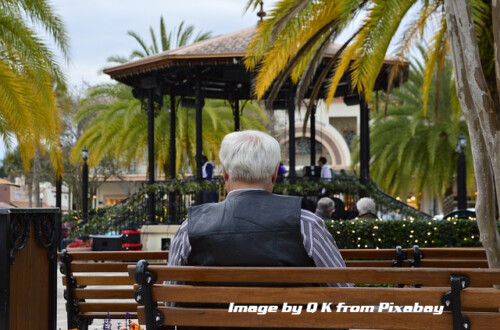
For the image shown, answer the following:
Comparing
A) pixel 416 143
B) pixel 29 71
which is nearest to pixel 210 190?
pixel 29 71

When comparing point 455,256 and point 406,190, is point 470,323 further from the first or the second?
point 406,190

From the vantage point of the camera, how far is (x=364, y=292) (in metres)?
3.47

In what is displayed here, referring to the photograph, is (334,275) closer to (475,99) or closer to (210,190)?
(475,99)

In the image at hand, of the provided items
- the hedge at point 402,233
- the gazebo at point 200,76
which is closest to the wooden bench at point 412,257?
the hedge at point 402,233

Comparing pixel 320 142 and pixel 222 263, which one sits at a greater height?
pixel 320 142

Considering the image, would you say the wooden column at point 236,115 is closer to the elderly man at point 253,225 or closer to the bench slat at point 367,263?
the bench slat at point 367,263

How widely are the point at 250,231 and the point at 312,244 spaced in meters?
0.28

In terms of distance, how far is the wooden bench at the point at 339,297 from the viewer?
3.45 m

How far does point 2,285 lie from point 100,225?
18515 millimetres

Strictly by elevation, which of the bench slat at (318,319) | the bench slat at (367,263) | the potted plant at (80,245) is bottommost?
the potted plant at (80,245)

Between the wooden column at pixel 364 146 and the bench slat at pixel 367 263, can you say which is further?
the wooden column at pixel 364 146

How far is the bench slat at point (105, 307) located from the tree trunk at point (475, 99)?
2.86m

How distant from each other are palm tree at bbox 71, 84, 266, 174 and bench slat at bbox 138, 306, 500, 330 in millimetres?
25430

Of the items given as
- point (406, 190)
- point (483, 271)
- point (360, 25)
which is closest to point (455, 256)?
point (483, 271)
